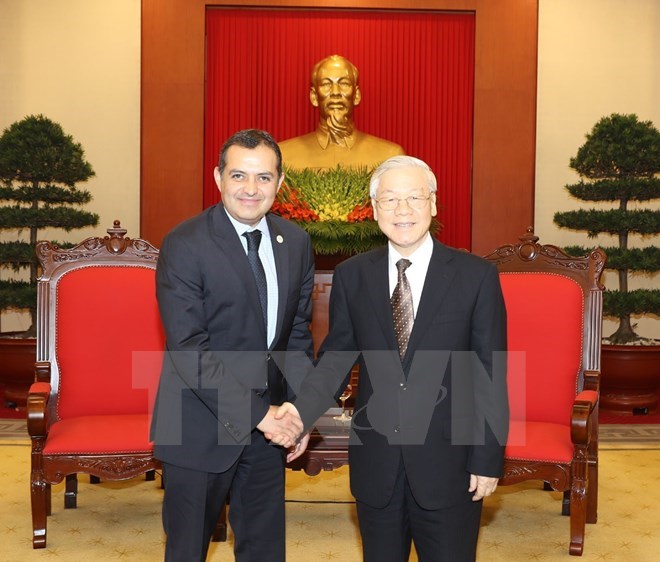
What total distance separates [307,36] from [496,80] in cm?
141

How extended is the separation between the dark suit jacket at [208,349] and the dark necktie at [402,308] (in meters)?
0.34

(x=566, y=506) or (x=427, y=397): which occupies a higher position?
(x=427, y=397)

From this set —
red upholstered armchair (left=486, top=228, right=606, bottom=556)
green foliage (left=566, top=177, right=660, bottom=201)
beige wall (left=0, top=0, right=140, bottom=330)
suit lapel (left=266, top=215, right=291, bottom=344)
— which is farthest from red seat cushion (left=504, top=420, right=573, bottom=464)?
beige wall (left=0, top=0, right=140, bottom=330)

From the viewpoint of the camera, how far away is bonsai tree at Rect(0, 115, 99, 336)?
5371 millimetres

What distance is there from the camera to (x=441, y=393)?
6.25 ft

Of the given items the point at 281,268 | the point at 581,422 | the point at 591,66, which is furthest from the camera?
the point at 591,66

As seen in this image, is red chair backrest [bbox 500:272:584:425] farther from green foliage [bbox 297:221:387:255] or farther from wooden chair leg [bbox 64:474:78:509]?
wooden chair leg [bbox 64:474:78:509]

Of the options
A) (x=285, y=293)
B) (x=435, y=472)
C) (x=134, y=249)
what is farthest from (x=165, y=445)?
(x=134, y=249)

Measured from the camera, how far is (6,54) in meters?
6.24

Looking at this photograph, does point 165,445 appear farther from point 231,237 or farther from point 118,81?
point 118,81

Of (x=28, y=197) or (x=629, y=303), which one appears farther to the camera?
(x=28, y=197)

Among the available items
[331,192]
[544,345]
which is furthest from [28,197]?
[544,345]

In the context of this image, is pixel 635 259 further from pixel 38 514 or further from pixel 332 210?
pixel 38 514

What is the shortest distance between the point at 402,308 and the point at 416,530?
19.5 inches
